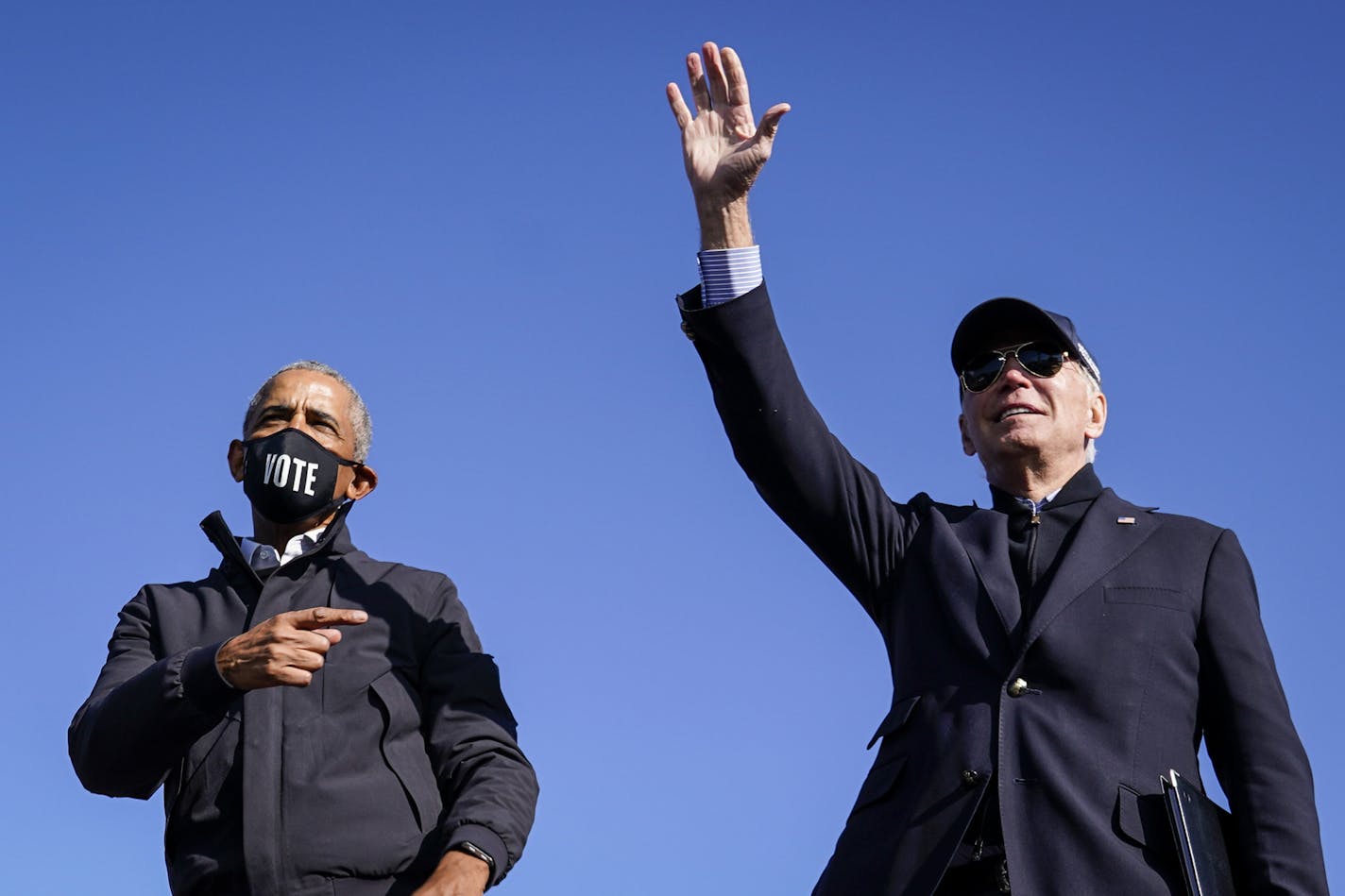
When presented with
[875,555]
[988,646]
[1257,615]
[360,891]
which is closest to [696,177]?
[875,555]

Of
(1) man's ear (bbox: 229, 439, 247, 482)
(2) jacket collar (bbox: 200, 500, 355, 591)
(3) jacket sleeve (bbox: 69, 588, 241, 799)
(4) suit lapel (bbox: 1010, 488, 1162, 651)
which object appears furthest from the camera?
(1) man's ear (bbox: 229, 439, 247, 482)

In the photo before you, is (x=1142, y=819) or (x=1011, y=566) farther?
(x=1011, y=566)

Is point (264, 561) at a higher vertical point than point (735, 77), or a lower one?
lower

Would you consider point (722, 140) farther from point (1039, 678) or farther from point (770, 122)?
point (1039, 678)

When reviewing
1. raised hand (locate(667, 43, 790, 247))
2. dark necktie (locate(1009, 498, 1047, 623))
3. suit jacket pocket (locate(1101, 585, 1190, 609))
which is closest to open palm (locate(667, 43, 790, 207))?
raised hand (locate(667, 43, 790, 247))

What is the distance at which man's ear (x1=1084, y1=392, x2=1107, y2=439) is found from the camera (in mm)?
5762

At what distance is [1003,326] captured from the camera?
18.6 feet

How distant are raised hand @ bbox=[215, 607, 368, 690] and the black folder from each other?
2514mm

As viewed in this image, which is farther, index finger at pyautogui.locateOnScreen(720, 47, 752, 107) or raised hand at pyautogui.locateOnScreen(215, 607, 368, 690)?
index finger at pyautogui.locateOnScreen(720, 47, 752, 107)

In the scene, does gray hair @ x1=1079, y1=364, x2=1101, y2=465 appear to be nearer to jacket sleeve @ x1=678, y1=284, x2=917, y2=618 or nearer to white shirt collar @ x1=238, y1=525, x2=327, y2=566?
jacket sleeve @ x1=678, y1=284, x2=917, y2=618

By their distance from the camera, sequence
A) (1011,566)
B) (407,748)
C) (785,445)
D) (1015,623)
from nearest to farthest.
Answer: (1015,623) → (785,445) → (1011,566) → (407,748)

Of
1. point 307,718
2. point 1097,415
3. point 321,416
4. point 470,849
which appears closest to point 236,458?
point 321,416

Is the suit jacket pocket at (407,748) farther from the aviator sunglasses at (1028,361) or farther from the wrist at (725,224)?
the aviator sunglasses at (1028,361)

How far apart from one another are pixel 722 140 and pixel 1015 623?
1.83 m
